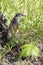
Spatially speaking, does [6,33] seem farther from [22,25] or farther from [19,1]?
[19,1]

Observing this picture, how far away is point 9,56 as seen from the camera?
1.79m

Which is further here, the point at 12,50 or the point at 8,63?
the point at 12,50

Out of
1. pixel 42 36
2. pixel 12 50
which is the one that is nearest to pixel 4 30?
pixel 12 50

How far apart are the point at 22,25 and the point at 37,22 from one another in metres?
0.20

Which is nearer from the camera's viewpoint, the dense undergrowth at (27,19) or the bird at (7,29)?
the bird at (7,29)

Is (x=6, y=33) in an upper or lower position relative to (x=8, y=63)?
upper

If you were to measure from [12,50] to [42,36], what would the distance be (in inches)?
22.6

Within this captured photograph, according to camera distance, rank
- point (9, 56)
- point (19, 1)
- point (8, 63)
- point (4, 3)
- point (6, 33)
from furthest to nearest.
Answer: point (19, 1) → point (4, 3) → point (6, 33) → point (9, 56) → point (8, 63)

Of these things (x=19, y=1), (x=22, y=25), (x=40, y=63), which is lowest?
(x=40, y=63)

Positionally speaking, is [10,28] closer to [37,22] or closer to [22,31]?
[22,31]

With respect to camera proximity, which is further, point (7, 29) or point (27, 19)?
point (27, 19)

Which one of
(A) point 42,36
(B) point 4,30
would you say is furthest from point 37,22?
(B) point 4,30

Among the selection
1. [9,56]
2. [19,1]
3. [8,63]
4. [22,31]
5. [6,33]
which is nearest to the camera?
[8,63]

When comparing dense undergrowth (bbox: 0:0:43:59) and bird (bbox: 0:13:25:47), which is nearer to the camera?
bird (bbox: 0:13:25:47)
